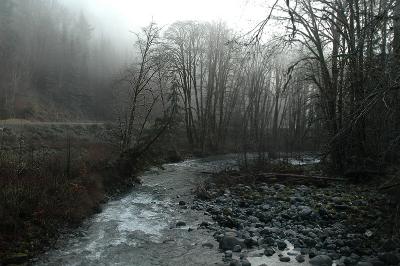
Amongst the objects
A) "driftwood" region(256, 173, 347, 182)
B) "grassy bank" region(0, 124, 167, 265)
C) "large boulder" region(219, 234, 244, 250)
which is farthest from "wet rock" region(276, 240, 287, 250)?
"driftwood" region(256, 173, 347, 182)

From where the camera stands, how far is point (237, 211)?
11.8m

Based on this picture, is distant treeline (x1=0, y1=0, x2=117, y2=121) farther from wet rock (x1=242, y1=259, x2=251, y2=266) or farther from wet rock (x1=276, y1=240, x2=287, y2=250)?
wet rock (x1=242, y1=259, x2=251, y2=266)

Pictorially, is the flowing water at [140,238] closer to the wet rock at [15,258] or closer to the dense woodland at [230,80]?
the wet rock at [15,258]

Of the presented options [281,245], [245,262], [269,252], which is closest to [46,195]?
[245,262]

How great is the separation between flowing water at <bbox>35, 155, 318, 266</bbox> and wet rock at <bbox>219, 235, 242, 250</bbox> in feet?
0.66

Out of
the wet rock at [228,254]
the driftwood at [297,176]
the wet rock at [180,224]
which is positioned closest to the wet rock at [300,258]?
the wet rock at [228,254]

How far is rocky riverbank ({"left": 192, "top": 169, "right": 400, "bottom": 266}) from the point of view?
Answer: 304 inches

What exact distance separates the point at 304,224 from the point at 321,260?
2.68 metres

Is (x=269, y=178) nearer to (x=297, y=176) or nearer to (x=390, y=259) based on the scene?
(x=297, y=176)

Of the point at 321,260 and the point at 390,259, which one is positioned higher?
the point at 390,259

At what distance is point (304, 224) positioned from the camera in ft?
33.0

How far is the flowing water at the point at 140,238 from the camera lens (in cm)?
797

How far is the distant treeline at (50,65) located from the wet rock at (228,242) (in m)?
40.8

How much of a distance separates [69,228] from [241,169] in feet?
34.8
